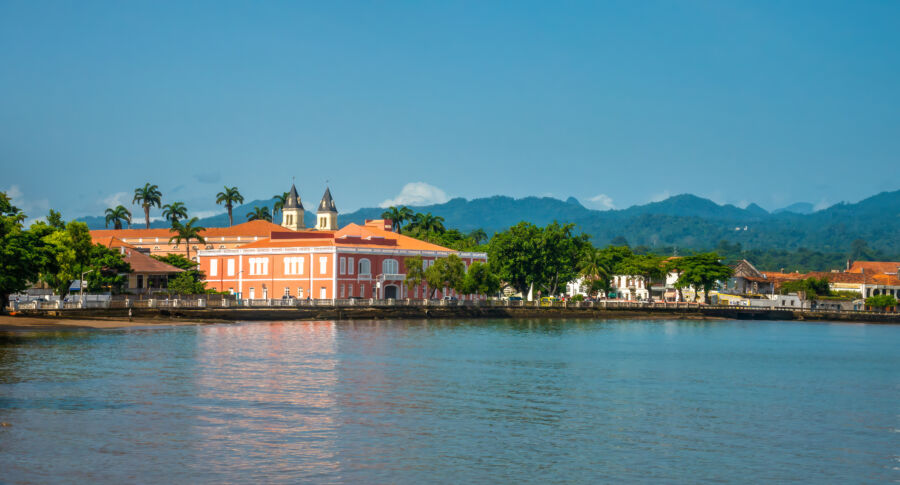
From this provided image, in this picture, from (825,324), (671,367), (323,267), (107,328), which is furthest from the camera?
(825,324)

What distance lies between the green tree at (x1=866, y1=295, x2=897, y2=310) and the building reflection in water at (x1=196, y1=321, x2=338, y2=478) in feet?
377

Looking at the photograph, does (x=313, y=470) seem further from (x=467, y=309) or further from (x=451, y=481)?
(x=467, y=309)

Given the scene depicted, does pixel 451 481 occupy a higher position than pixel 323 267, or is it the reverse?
pixel 323 267

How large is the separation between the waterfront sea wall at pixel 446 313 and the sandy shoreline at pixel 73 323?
3.21ft

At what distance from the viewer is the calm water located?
29156 mm

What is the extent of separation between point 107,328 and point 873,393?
60.1m

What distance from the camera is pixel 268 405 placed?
40.0m

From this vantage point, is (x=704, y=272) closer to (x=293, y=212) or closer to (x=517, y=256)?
(x=517, y=256)

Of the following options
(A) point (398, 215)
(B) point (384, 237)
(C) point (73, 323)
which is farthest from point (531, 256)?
(C) point (73, 323)

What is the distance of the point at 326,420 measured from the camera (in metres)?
36.8

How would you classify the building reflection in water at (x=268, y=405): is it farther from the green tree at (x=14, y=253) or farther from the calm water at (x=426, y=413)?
the green tree at (x=14, y=253)

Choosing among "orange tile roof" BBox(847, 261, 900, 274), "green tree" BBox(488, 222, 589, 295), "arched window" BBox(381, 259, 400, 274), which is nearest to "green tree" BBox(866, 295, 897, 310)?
"orange tile roof" BBox(847, 261, 900, 274)

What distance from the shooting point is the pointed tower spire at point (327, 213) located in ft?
556

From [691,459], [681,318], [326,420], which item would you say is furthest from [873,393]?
[681,318]
